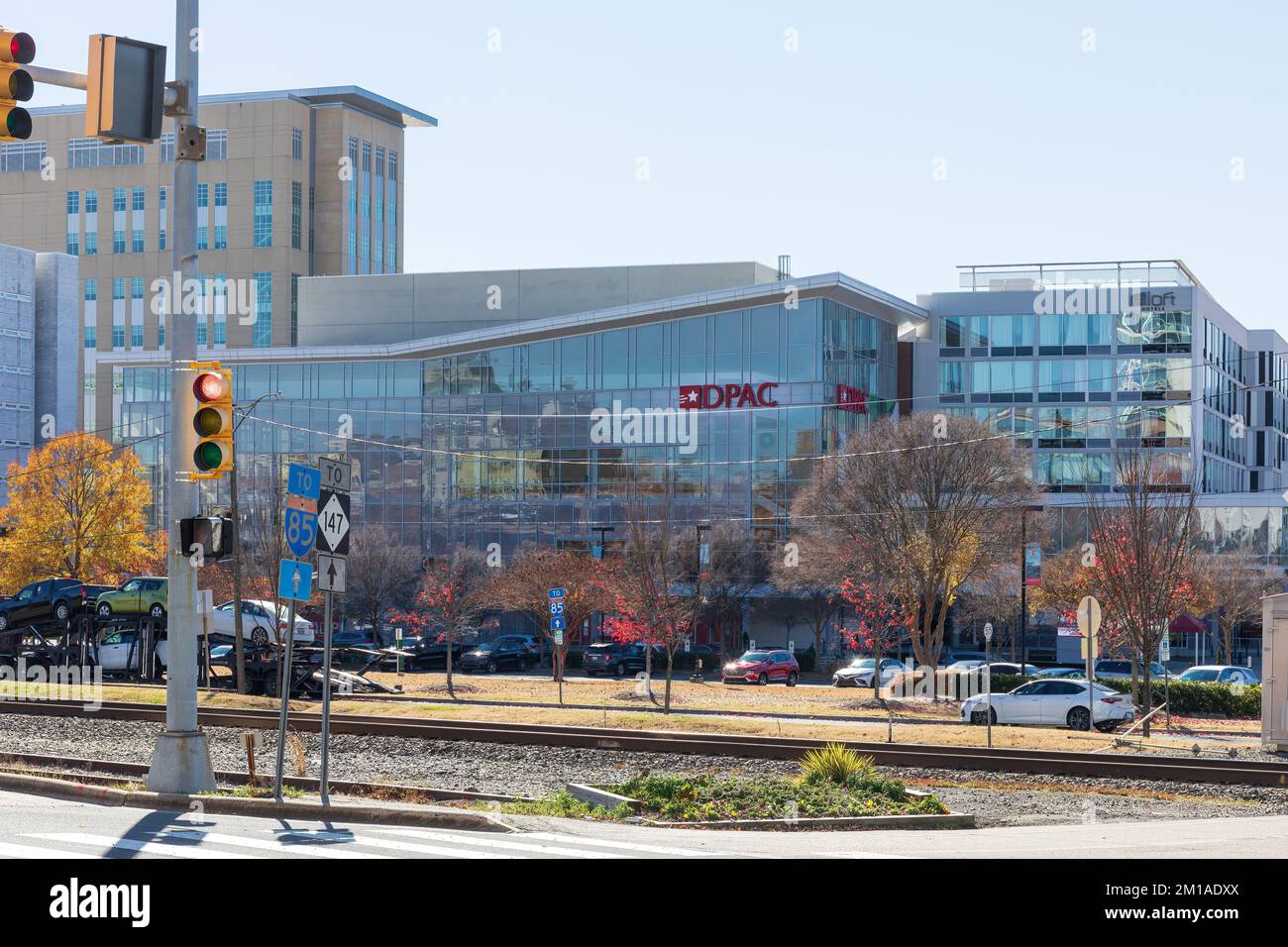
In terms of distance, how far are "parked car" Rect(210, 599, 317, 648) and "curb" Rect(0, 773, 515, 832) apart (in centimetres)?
2223

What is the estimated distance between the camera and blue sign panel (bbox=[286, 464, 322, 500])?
628 inches

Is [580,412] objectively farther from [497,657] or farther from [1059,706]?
[1059,706]

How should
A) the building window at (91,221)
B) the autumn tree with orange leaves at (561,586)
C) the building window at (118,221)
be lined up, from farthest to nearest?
the building window at (91,221) < the building window at (118,221) < the autumn tree with orange leaves at (561,586)

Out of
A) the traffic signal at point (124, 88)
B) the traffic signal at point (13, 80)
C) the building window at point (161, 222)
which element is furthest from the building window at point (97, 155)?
the traffic signal at point (13, 80)

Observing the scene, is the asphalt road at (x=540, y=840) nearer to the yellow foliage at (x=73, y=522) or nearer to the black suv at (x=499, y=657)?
the black suv at (x=499, y=657)

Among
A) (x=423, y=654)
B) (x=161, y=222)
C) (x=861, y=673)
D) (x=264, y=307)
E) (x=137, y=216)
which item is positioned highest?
(x=137, y=216)

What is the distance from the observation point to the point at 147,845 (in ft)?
41.2

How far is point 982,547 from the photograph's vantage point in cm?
5375

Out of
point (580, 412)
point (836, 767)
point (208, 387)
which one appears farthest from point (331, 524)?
point (580, 412)

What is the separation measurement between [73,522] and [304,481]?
2173 inches

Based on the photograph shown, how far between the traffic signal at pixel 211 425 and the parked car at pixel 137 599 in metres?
26.5

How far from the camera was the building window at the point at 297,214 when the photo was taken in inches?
5212
